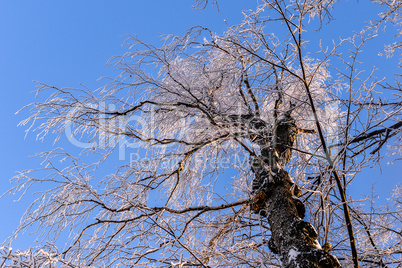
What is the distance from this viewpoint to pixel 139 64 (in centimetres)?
402

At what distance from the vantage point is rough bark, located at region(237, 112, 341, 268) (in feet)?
9.85

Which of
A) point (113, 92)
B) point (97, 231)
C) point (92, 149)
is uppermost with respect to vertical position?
point (113, 92)

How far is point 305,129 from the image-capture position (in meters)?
5.12

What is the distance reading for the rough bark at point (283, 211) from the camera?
3002 millimetres

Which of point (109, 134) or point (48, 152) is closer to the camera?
point (48, 152)

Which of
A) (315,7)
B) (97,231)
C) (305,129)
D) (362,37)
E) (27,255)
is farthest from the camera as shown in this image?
(305,129)

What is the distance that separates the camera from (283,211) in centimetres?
343

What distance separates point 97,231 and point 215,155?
168cm

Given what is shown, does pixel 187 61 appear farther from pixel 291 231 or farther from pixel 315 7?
pixel 291 231

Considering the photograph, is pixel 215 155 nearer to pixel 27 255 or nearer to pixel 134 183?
pixel 134 183

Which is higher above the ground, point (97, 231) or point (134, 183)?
point (134, 183)

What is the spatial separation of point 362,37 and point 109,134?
8.64 ft

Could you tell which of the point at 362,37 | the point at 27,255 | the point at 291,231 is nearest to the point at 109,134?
the point at 27,255

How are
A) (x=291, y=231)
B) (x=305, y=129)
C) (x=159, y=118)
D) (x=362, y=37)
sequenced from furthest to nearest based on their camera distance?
(x=305, y=129), (x=159, y=118), (x=291, y=231), (x=362, y=37)
